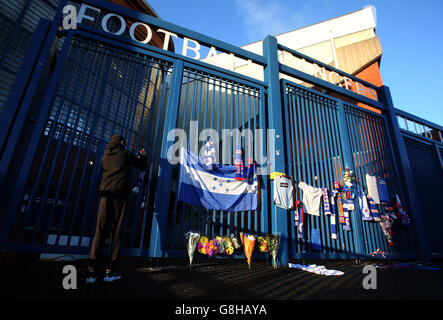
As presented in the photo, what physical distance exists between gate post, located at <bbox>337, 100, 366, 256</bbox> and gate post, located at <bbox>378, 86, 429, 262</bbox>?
258cm

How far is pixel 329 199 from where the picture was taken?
606 centimetres

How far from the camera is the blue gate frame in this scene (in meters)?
3.74

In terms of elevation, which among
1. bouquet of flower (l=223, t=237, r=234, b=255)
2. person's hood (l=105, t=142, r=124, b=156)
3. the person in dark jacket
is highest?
person's hood (l=105, t=142, r=124, b=156)

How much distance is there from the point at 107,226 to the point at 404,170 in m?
9.27

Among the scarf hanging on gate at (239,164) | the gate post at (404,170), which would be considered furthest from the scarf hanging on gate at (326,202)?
the gate post at (404,170)

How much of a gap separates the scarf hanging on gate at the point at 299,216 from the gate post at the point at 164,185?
129 inches

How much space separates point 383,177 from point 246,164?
17.2 ft

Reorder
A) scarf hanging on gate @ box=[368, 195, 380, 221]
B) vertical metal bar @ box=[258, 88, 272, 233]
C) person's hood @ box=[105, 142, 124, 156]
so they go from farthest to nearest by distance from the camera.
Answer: scarf hanging on gate @ box=[368, 195, 380, 221] → vertical metal bar @ box=[258, 88, 272, 233] → person's hood @ box=[105, 142, 124, 156]

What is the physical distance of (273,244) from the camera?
453 centimetres

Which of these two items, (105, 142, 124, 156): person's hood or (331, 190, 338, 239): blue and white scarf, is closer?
(105, 142, 124, 156): person's hood

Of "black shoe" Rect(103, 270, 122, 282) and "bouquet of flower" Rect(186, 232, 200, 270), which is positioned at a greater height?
"bouquet of flower" Rect(186, 232, 200, 270)

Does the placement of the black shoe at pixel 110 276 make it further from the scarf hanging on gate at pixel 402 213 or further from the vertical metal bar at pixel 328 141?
the scarf hanging on gate at pixel 402 213

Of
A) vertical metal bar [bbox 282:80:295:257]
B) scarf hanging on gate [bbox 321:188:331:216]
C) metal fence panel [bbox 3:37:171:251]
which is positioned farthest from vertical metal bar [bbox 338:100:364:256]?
metal fence panel [bbox 3:37:171:251]

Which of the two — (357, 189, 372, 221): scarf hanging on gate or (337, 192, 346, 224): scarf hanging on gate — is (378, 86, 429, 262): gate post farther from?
(337, 192, 346, 224): scarf hanging on gate
